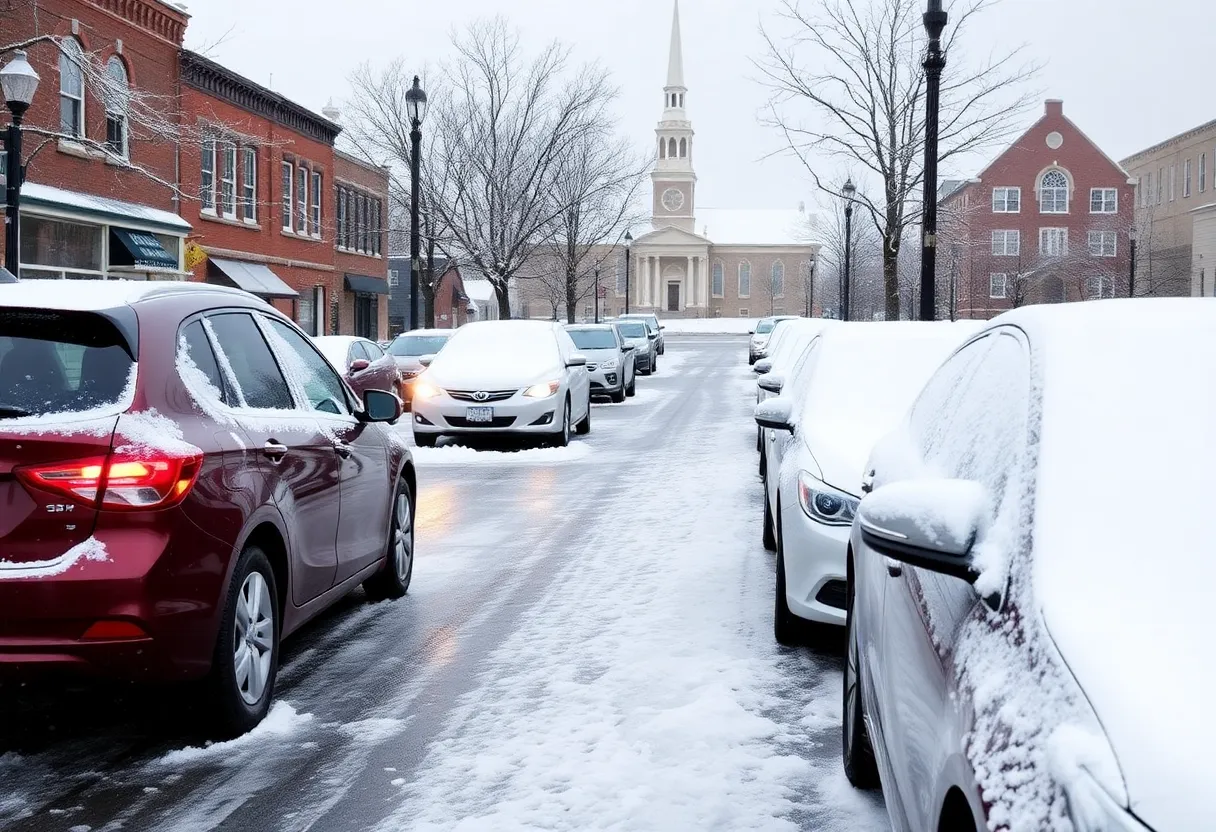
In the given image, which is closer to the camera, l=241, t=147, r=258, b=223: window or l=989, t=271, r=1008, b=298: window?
l=241, t=147, r=258, b=223: window

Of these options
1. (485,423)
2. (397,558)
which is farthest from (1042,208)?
(397,558)

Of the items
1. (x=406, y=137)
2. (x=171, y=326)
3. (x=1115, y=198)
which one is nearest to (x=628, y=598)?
(x=171, y=326)

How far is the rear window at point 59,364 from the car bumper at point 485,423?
11.4 m

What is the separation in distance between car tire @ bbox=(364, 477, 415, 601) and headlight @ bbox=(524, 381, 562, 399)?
8.17 metres

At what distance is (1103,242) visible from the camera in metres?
74.7

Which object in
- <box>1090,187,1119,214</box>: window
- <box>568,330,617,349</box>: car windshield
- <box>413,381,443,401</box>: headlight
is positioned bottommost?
<box>413,381,443,401</box>: headlight

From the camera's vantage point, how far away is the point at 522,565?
357 inches

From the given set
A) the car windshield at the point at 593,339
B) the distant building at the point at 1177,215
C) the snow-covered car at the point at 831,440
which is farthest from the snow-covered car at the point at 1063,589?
the distant building at the point at 1177,215

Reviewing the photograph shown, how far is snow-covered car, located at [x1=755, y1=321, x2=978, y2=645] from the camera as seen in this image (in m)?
6.33

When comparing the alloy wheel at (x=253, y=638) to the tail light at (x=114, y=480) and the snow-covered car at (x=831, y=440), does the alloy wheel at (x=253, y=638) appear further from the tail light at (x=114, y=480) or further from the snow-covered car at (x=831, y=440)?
the snow-covered car at (x=831, y=440)

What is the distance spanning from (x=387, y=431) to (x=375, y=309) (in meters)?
43.9

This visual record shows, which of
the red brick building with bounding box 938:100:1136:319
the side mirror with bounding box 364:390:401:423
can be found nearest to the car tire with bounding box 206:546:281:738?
the side mirror with bounding box 364:390:401:423

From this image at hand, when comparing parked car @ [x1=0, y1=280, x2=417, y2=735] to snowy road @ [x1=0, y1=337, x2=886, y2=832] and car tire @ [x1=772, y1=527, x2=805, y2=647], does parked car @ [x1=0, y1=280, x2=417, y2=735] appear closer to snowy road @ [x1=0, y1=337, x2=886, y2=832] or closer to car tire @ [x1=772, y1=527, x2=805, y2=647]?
snowy road @ [x1=0, y1=337, x2=886, y2=832]

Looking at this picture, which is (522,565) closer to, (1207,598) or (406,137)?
(1207,598)
